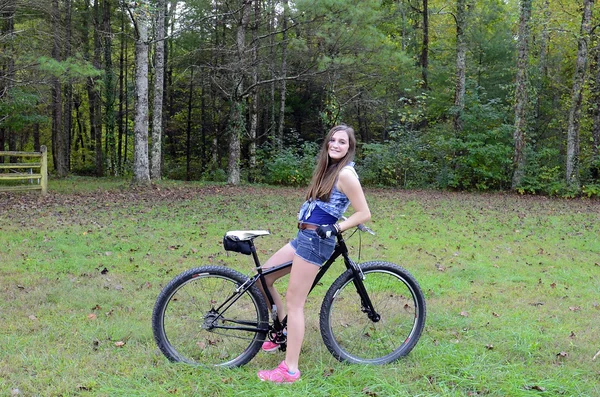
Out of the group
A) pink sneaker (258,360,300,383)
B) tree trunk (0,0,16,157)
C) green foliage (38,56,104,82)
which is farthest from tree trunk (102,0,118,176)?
pink sneaker (258,360,300,383)

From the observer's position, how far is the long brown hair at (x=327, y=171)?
3.29m

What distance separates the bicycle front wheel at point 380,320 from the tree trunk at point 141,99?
39.3 ft

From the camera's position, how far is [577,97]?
16.9 metres

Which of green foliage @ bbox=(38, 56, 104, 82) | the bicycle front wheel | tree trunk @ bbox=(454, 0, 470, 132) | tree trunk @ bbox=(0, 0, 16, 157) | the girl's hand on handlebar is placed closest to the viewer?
the girl's hand on handlebar

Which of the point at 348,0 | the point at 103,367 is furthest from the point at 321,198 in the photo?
the point at 348,0

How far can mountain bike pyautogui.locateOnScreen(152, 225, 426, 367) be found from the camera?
3445 mm

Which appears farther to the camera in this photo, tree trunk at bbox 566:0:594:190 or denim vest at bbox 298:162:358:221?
tree trunk at bbox 566:0:594:190

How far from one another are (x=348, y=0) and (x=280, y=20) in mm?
4415

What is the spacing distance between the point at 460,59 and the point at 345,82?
4.53 meters

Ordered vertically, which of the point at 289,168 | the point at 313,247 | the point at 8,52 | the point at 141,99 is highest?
the point at 8,52

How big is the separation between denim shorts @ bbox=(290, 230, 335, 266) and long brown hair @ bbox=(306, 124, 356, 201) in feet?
0.86

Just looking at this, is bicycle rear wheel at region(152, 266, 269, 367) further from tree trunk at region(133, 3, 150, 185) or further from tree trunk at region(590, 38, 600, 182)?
tree trunk at region(590, 38, 600, 182)

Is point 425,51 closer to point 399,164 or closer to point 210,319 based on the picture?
point 399,164

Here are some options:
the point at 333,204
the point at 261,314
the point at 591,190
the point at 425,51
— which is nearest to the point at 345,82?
the point at 425,51
